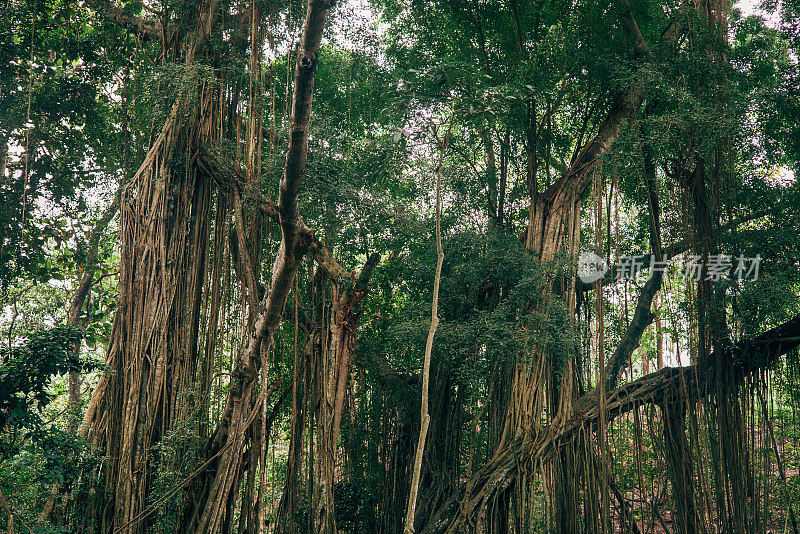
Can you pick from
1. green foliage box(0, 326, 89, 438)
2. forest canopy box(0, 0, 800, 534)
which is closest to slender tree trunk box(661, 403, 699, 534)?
forest canopy box(0, 0, 800, 534)

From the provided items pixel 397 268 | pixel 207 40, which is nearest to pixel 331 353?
pixel 397 268

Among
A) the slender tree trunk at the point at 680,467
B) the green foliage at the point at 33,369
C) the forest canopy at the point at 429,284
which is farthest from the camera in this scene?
the slender tree trunk at the point at 680,467

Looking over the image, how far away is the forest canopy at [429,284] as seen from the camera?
390 cm

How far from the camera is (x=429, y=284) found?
4891 mm

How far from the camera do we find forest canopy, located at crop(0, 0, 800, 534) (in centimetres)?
390

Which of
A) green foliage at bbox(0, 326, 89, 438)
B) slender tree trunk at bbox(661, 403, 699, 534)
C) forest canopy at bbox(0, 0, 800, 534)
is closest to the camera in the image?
green foliage at bbox(0, 326, 89, 438)

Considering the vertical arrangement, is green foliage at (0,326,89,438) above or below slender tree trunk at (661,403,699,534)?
above

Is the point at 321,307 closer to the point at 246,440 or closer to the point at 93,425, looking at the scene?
the point at 246,440

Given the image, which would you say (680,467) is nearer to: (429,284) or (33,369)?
(429,284)

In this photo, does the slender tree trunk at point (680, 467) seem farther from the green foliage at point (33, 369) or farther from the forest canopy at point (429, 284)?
the green foliage at point (33, 369)

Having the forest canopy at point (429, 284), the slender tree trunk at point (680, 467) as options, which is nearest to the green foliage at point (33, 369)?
the forest canopy at point (429, 284)

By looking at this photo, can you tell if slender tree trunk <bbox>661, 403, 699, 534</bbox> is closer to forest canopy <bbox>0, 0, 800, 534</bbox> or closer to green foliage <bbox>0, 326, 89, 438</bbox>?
forest canopy <bbox>0, 0, 800, 534</bbox>

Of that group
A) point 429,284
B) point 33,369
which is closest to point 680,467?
point 429,284

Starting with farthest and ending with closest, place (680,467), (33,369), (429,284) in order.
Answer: (429,284), (680,467), (33,369)
